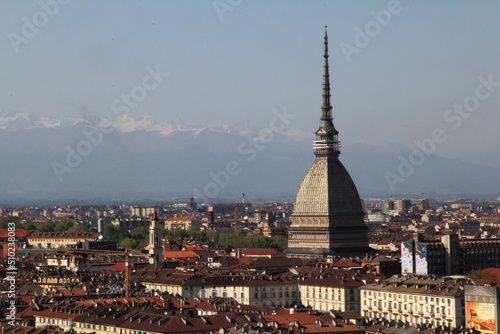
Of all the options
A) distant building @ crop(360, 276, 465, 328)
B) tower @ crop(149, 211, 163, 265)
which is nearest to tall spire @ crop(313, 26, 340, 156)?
tower @ crop(149, 211, 163, 265)

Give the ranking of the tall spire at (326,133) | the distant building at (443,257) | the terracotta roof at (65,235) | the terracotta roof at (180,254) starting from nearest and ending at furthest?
the distant building at (443,257)
the terracotta roof at (180,254)
the tall spire at (326,133)
the terracotta roof at (65,235)

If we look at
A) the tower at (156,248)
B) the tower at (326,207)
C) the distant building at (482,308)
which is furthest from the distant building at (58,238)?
the distant building at (482,308)

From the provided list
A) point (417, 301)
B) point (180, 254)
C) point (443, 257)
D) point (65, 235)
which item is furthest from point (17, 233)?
point (417, 301)

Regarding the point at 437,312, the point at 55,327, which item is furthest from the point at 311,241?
the point at 55,327

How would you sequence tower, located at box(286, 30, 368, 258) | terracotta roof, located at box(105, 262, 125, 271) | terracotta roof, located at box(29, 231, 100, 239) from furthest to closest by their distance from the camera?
1. terracotta roof, located at box(29, 231, 100, 239)
2. tower, located at box(286, 30, 368, 258)
3. terracotta roof, located at box(105, 262, 125, 271)

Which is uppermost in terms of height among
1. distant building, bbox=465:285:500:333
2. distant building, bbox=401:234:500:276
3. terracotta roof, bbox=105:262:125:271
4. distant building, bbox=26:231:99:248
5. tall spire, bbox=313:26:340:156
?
tall spire, bbox=313:26:340:156

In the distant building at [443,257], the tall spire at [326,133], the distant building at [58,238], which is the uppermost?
the tall spire at [326,133]

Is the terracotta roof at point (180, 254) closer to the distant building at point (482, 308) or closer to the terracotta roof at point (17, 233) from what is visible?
the terracotta roof at point (17, 233)

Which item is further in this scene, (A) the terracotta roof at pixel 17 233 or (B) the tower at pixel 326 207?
(A) the terracotta roof at pixel 17 233

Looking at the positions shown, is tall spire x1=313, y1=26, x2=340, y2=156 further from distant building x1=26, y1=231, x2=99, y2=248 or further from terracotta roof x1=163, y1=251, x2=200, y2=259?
distant building x1=26, y1=231, x2=99, y2=248

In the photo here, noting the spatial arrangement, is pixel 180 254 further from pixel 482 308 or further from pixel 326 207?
pixel 482 308
